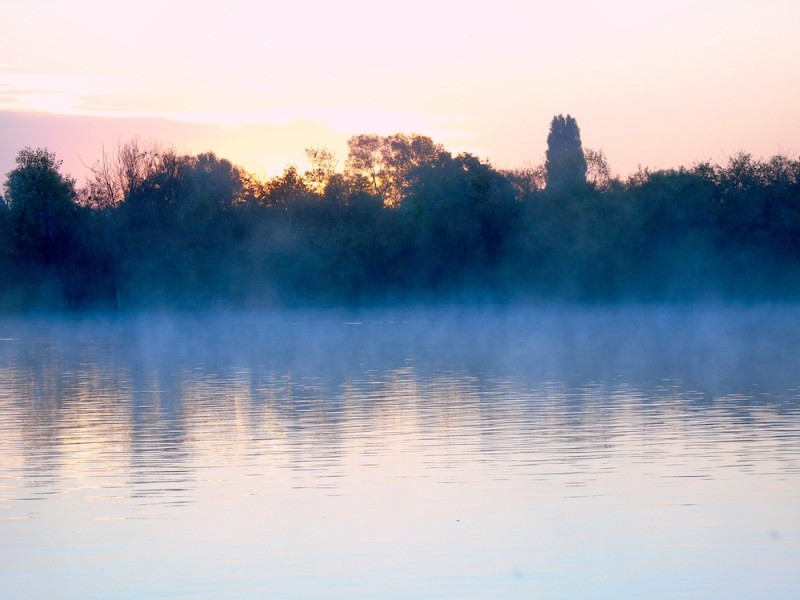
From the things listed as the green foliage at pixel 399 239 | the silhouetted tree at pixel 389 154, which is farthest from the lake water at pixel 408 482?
the silhouetted tree at pixel 389 154

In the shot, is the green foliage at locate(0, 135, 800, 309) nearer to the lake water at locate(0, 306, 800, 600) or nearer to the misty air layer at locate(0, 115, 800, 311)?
the misty air layer at locate(0, 115, 800, 311)

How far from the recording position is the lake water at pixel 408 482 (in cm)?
815

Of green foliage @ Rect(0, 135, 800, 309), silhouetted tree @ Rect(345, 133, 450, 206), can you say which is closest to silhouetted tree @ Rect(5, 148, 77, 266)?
green foliage @ Rect(0, 135, 800, 309)

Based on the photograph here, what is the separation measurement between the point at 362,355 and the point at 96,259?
37023mm

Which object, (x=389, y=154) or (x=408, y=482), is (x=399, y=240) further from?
(x=408, y=482)

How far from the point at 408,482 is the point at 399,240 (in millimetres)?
51361

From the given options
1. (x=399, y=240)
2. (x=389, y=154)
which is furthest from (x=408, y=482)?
(x=389, y=154)

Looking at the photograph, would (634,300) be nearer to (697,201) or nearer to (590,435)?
(697,201)

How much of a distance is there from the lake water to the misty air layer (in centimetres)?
3466

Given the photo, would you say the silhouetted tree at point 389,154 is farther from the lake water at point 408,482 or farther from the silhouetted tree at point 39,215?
the lake water at point 408,482

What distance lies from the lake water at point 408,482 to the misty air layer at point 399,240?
34.7m

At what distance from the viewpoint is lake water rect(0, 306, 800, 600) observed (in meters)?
8.15

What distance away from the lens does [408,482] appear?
11.3 metres

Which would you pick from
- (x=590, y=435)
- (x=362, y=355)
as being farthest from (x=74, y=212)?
(x=590, y=435)
